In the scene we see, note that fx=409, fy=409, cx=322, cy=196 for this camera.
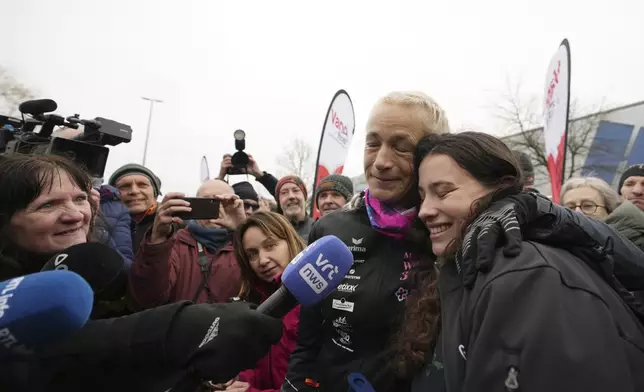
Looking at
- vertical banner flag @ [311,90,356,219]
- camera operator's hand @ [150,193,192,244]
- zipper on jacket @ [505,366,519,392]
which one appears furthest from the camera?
vertical banner flag @ [311,90,356,219]

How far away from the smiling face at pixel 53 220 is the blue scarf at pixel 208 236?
132cm

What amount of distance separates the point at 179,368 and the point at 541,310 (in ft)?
2.81

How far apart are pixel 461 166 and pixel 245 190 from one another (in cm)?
353

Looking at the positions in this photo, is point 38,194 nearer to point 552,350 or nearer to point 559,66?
point 552,350

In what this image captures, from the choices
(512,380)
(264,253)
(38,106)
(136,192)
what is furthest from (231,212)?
(512,380)

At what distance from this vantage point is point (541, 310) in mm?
935

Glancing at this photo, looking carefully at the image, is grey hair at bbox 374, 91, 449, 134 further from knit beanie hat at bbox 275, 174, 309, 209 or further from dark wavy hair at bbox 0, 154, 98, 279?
knit beanie hat at bbox 275, 174, 309, 209

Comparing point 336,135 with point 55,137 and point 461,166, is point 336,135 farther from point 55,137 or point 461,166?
point 461,166

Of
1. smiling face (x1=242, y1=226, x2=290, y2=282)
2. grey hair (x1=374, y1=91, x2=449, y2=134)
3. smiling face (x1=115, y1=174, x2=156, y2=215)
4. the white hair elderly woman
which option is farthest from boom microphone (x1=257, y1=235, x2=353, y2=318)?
smiling face (x1=115, y1=174, x2=156, y2=215)

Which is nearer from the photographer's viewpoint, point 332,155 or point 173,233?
point 173,233

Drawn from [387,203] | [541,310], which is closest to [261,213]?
[387,203]

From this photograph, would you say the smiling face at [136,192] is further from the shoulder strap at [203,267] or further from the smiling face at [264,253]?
the smiling face at [264,253]

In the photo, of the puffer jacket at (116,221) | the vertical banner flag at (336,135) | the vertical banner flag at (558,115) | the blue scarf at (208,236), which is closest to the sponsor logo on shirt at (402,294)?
the blue scarf at (208,236)

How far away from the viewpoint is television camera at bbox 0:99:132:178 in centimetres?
221
